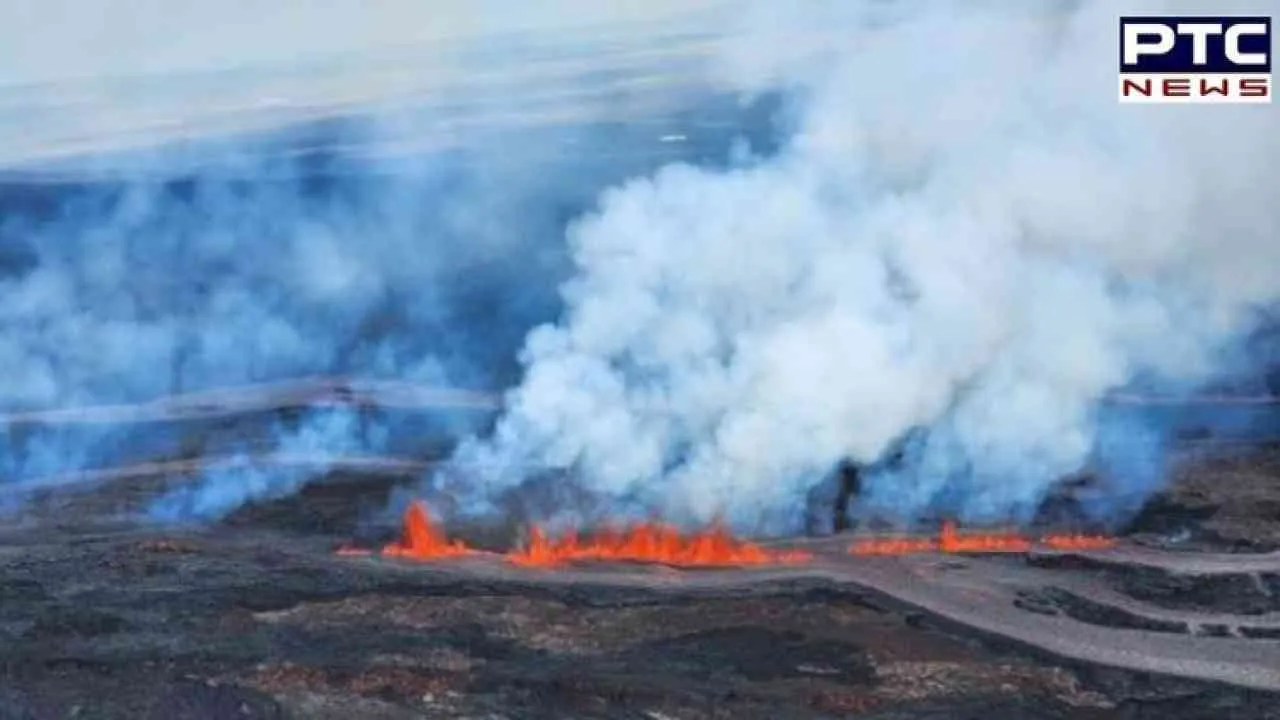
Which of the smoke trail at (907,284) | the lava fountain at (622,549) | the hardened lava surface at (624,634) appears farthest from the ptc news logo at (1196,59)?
the lava fountain at (622,549)

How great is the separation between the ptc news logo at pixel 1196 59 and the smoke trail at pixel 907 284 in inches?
4.6

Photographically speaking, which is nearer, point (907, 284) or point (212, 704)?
point (212, 704)

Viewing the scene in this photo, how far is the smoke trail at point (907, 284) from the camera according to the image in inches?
356

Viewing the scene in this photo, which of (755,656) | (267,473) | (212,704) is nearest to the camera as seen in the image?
(212,704)

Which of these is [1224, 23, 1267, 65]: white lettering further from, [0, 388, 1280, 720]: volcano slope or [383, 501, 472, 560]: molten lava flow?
[383, 501, 472, 560]: molten lava flow

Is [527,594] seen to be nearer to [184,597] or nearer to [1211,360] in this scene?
[184,597]

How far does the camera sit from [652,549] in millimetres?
A: 8852

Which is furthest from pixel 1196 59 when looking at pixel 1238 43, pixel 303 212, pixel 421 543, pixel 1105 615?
pixel 303 212

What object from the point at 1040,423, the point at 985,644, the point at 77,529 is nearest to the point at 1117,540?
the point at 1040,423

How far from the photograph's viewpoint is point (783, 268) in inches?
364

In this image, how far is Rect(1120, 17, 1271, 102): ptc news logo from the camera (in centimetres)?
952

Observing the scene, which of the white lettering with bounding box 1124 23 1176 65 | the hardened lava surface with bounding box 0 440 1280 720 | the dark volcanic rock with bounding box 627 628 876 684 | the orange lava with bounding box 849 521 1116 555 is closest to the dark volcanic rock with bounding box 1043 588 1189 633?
the hardened lava surface with bounding box 0 440 1280 720

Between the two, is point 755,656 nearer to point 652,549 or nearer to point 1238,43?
point 652,549

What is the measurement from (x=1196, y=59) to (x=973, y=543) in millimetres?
2993
